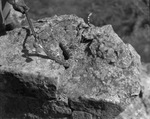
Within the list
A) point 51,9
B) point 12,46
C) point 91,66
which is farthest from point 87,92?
point 51,9

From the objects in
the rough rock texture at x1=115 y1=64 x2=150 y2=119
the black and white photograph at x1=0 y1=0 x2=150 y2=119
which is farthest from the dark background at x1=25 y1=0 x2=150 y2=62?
the black and white photograph at x1=0 y1=0 x2=150 y2=119

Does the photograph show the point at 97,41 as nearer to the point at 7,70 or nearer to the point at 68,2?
the point at 7,70

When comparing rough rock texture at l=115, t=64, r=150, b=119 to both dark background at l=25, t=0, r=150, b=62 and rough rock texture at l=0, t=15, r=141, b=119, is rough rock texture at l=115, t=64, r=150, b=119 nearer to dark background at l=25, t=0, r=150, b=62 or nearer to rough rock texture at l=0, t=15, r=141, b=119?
rough rock texture at l=0, t=15, r=141, b=119

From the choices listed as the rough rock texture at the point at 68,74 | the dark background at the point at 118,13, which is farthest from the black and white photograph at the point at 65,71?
the dark background at the point at 118,13

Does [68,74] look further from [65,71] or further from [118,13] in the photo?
[118,13]

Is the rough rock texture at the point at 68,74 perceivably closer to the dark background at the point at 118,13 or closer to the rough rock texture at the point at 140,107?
the rough rock texture at the point at 140,107

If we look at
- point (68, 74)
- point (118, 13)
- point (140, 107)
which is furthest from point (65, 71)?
point (118, 13)
